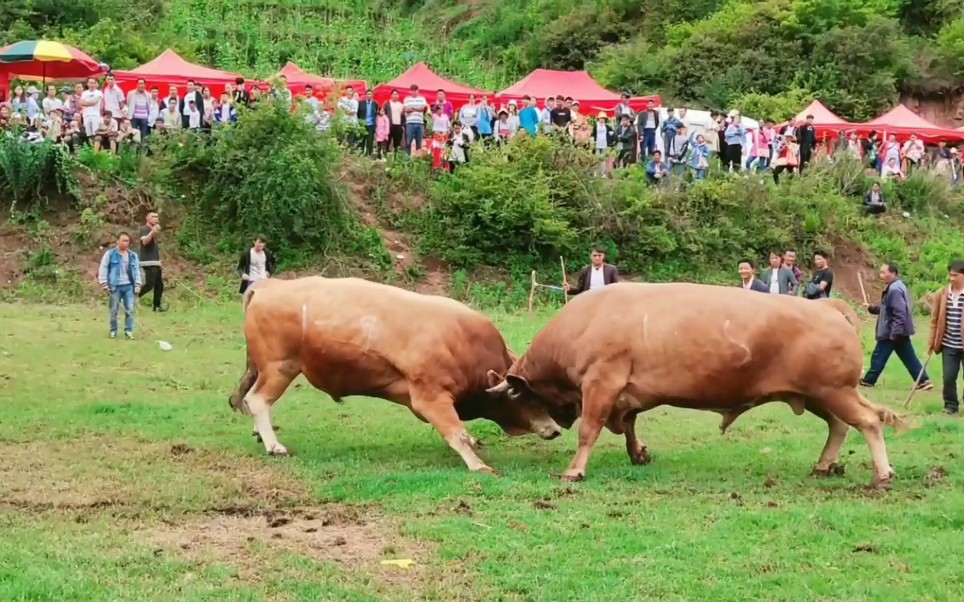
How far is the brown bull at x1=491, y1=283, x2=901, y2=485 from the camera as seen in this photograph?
33.1 ft

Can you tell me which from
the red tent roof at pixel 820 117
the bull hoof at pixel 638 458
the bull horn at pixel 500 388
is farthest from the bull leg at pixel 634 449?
the red tent roof at pixel 820 117

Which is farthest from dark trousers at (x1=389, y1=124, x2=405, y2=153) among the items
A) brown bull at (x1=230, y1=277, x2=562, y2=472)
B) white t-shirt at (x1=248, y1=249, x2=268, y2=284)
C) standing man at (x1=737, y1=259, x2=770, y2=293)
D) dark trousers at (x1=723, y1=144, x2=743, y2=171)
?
brown bull at (x1=230, y1=277, x2=562, y2=472)

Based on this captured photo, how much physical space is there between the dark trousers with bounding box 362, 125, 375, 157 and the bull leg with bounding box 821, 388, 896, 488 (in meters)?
18.9

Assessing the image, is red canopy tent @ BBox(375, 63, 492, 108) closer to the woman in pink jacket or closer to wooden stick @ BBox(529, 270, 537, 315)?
the woman in pink jacket

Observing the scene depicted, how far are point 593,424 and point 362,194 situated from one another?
17660 millimetres

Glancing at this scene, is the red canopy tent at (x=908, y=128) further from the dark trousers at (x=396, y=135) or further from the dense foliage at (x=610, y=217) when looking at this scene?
the dark trousers at (x=396, y=135)

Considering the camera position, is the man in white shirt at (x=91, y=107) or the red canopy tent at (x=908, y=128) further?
the red canopy tent at (x=908, y=128)

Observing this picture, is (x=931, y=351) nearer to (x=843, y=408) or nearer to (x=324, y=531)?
(x=843, y=408)

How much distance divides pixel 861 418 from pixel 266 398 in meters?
5.32

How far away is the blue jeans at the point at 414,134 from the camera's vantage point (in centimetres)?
2738

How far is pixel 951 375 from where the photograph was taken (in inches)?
564

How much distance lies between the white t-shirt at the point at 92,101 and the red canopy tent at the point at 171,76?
388 cm

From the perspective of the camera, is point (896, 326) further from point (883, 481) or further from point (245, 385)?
point (245, 385)

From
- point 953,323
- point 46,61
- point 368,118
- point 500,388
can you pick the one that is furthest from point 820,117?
point 500,388
